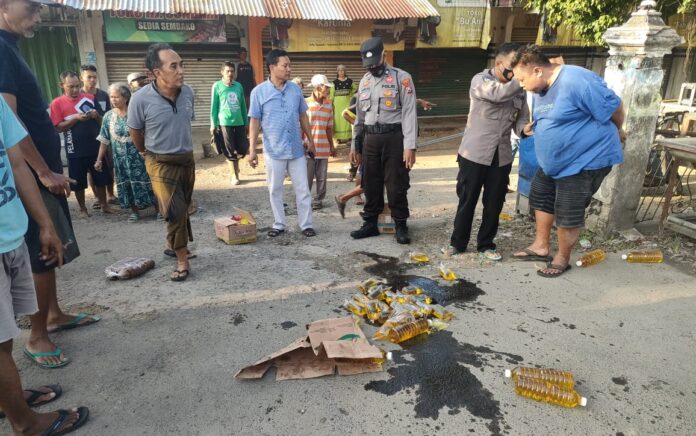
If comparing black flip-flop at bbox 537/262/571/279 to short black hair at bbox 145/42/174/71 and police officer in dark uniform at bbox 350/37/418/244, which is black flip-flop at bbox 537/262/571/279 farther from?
short black hair at bbox 145/42/174/71

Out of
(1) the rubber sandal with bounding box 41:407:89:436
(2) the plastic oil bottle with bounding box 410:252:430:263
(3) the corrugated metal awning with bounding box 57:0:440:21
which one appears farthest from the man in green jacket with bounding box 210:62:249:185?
(1) the rubber sandal with bounding box 41:407:89:436

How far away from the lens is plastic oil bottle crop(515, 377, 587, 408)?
2.58 m

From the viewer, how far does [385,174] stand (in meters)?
5.07

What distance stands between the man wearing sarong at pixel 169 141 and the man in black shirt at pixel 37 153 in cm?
91

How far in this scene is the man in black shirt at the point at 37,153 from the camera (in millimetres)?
2695

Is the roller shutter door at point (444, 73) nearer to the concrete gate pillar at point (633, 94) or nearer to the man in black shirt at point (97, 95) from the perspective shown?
the man in black shirt at point (97, 95)

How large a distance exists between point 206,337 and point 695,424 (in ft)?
9.66

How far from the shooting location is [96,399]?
2.69m

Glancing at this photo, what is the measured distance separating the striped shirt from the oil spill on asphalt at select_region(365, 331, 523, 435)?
3722mm

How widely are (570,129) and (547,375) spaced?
6.84 feet

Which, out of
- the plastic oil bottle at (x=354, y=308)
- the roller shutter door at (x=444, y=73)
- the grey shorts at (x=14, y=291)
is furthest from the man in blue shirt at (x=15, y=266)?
the roller shutter door at (x=444, y=73)

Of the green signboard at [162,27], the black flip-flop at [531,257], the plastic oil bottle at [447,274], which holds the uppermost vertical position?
the green signboard at [162,27]

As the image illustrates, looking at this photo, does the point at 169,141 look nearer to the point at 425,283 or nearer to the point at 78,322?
the point at 78,322

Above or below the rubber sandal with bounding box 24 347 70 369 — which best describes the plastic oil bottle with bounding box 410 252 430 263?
above
